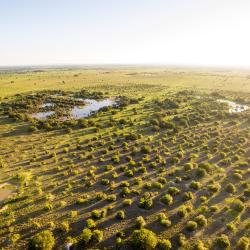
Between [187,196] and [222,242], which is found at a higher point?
[222,242]

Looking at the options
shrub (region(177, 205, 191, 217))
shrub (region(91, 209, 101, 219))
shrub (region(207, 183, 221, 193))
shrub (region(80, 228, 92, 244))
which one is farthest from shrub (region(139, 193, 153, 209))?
shrub (region(207, 183, 221, 193))

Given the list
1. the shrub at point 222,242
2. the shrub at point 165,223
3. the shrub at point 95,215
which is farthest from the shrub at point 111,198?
the shrub at point 222,242

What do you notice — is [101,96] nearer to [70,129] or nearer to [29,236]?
[70,129]

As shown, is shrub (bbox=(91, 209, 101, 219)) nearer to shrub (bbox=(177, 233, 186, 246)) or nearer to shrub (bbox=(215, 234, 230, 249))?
shrub (bbox=(177, 233, 186, 246))

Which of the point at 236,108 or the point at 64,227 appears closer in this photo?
the point at 64,227

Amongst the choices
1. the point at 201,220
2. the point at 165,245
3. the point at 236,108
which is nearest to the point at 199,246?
the point at 165,245

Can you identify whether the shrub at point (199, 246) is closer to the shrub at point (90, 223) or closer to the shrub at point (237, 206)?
the shrub at point (237, 206)

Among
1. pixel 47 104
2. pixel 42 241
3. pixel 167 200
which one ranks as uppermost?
pixel 42 241

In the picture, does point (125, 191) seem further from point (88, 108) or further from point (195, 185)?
point (88, 108)
